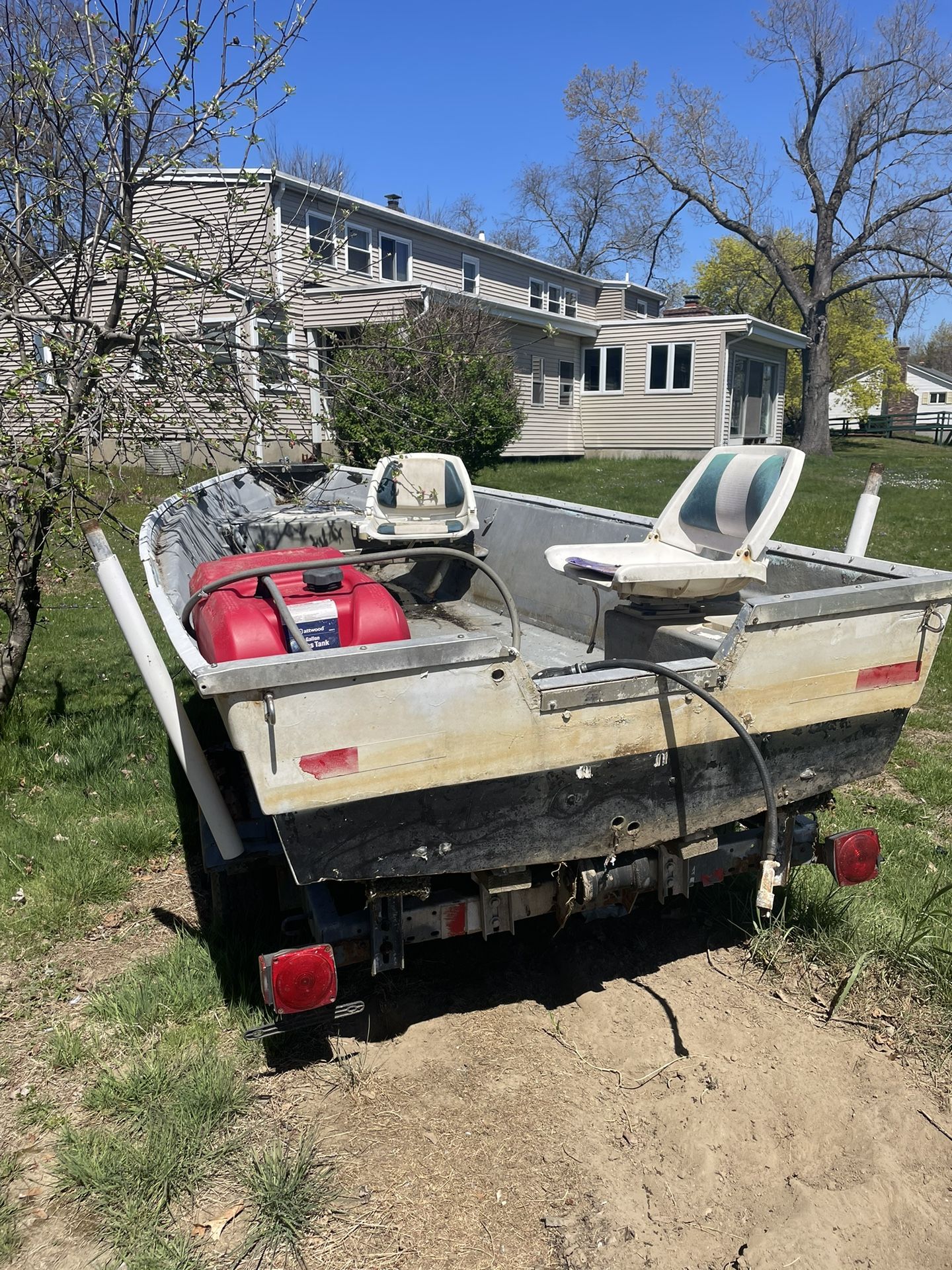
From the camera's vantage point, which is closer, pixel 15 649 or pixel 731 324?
pixel 15 649

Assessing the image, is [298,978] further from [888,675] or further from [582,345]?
[582,345]

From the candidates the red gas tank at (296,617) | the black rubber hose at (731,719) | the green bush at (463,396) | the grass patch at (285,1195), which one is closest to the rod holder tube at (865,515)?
the black rubber hose at (731,719)

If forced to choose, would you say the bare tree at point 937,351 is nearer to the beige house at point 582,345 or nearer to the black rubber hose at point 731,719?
the beige house at point 582,345

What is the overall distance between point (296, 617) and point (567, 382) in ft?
79.1

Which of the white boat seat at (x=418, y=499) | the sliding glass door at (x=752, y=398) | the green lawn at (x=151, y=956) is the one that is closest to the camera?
the green lawn at (x=151, y=956)

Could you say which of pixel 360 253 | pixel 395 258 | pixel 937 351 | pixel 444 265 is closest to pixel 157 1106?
pixel 360 253

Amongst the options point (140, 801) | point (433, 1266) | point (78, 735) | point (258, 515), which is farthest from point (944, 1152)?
point (258, 515)

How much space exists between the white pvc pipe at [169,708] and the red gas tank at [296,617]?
0.29 metres

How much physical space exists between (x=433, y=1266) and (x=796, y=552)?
2912 millimetres

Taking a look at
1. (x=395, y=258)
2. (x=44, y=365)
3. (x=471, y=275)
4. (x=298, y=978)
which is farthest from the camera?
(x=471, y=275)

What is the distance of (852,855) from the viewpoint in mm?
3168

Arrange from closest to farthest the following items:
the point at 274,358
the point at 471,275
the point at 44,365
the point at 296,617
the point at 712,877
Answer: the point at 712,877, the point at 296,617, the point at 44,365, the point at 274,358, the point at 471,275

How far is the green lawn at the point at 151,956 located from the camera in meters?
2.45

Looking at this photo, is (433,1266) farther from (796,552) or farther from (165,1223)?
(796,552)
